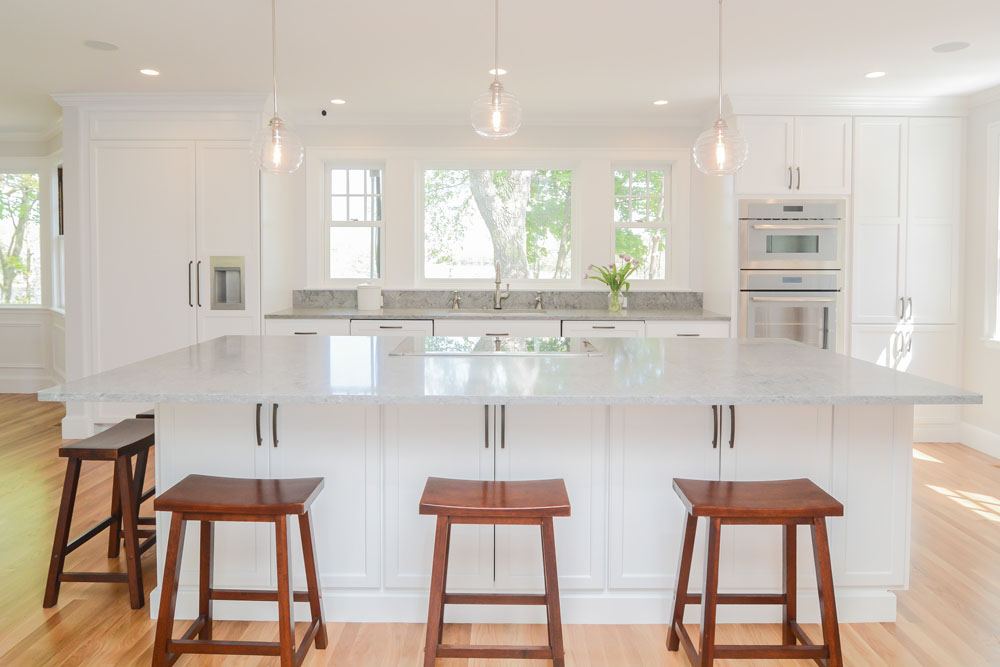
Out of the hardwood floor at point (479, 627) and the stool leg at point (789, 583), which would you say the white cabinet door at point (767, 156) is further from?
the stool leg at point (789, 583)

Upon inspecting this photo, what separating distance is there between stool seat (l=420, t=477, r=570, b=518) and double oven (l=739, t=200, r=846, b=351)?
10.6 feet

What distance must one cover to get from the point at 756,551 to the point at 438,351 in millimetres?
1358

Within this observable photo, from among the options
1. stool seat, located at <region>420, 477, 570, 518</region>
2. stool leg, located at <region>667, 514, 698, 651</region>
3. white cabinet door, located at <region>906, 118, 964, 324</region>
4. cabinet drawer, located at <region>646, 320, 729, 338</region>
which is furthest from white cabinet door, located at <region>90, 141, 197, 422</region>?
white cabinet door, located at <region>906, 118, 964, 324</region>

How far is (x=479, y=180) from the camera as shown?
225 inches

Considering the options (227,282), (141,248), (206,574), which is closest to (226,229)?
(227,282)

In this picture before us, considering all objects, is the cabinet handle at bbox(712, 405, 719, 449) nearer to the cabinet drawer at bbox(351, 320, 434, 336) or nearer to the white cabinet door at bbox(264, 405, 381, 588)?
the white cabinet door at bbox(264, 405, 381, 588)

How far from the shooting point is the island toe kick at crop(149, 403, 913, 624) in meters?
2.43

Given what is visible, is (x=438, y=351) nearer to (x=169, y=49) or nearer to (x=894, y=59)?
(x=169, y=49)

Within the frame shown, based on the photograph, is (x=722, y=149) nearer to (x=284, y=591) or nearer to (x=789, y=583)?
(x=789, y=583)

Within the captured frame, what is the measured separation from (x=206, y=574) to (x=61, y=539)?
0.72 metres

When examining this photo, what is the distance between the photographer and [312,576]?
7.18 ft

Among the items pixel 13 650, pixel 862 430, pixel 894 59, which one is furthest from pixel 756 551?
pixel 894 59

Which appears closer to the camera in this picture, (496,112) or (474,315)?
(496,112)

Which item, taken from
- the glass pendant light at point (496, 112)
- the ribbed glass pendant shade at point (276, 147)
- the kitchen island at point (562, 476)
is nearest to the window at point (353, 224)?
the ribbed glass pendant shade at point (276, 147)
